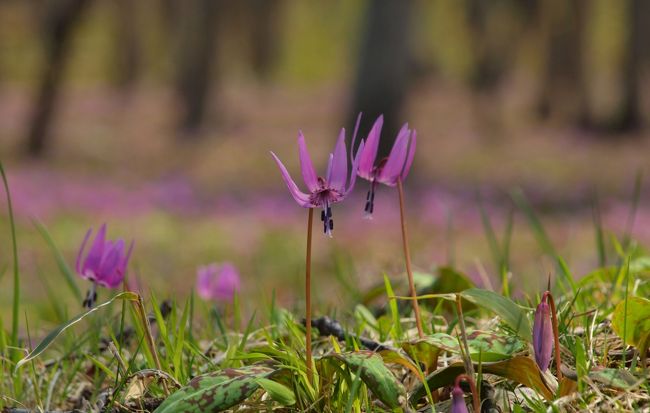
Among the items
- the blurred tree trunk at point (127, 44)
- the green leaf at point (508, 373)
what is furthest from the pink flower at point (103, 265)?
the blurred tree trunk at point (127, 44)

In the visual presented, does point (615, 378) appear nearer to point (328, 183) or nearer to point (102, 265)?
point (328, 183)

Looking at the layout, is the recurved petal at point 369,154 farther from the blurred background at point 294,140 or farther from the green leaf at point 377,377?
the blurred background at point 294,140

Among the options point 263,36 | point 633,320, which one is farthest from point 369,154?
point 263,36

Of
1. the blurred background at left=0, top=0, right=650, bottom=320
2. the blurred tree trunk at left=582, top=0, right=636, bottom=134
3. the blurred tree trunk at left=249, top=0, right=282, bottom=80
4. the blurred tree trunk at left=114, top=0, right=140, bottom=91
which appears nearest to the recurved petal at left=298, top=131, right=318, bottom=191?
the blurred background at left=0, top=0, right=650, bottom=320

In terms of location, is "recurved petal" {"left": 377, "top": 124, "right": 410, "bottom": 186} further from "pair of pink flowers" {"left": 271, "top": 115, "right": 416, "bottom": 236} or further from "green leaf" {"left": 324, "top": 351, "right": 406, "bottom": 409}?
"green leaf" {"left": 324, "top": 351, "right": 406, "bottom": 409}

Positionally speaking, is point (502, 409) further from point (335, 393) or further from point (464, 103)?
point (464, 103)
